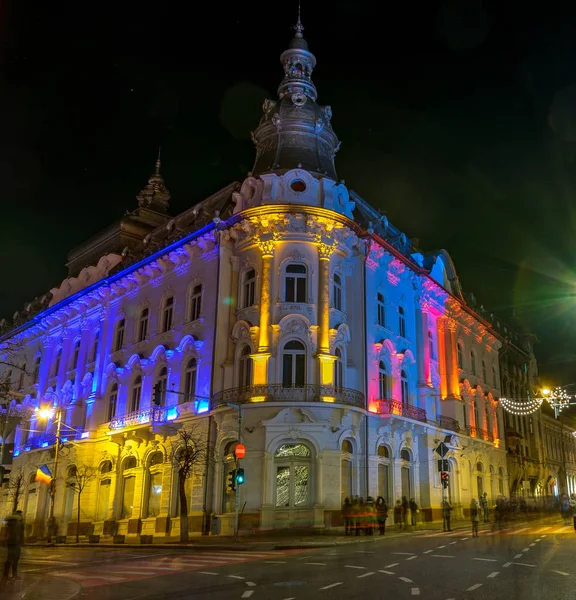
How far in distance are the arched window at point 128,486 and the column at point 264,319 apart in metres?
11.5

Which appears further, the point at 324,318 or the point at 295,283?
the point at 295,283

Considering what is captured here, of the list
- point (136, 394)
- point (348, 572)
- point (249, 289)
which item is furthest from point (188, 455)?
point (348, 572)

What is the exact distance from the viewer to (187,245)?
1460 inches

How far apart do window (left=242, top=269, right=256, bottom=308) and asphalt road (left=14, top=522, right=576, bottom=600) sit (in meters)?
14.5

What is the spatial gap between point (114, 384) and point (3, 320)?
24.9 m

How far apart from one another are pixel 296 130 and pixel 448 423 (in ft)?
69.4

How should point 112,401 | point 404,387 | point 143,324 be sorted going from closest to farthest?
point 404,387
point 143,324
point 112,401

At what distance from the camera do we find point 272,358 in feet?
103

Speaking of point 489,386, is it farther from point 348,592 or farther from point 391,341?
point 348,592

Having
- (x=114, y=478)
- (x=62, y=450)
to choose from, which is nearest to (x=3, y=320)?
(x=62, y=450)

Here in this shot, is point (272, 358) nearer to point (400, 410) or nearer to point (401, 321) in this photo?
point (400, 410)

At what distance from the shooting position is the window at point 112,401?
40.3 metres

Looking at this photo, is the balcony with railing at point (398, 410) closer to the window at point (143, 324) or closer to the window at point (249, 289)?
the window at point (249, 289)

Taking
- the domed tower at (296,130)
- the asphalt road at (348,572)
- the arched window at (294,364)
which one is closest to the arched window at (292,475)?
→ the arched window at (294,364)
